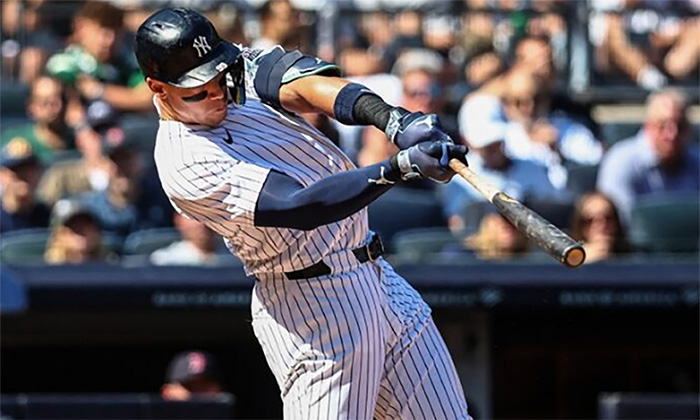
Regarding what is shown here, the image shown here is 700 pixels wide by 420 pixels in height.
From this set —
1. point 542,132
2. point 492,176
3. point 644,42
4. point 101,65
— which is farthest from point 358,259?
point 644,42

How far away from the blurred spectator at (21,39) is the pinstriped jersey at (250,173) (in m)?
5.13

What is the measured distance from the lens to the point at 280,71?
3805mm

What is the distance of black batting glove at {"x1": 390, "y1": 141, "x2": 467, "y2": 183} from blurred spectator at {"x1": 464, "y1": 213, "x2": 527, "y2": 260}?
328 cm

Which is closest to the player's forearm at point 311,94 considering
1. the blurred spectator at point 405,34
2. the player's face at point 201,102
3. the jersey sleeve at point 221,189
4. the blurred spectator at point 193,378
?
the player's face at point 201,102

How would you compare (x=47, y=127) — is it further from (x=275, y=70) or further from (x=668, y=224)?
(x=275, y=70)

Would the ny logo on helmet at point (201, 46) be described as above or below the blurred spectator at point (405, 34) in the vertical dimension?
below

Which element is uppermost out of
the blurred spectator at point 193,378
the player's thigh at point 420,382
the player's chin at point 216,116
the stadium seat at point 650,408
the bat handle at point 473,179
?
the player's chin at point 216,116

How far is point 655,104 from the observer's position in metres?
7.34

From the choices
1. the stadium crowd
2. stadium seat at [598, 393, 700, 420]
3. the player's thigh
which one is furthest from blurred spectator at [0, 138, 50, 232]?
the player's thigh

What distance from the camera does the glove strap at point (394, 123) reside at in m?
3.47

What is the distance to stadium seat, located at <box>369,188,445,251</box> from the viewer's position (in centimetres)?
696

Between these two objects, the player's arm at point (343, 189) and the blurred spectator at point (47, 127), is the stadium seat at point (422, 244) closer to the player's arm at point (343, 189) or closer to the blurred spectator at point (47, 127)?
the blurred spectator at point (47, 127)

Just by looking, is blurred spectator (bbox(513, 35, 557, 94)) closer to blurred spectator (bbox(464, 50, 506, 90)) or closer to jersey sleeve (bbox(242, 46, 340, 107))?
blurred spectator (bbox(464, 50, 506, 90))

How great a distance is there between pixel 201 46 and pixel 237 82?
201 millimetres
